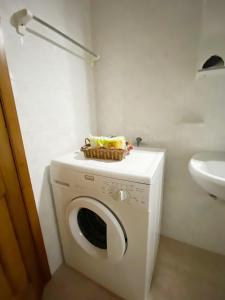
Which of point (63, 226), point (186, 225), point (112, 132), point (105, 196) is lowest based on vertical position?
point (186, 225)

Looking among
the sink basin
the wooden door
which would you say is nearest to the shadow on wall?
the wooden door

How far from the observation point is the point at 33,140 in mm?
889

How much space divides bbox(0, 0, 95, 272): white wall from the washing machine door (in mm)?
230

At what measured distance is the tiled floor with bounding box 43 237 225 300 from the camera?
0.99m

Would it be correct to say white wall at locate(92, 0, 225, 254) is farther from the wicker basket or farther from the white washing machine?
the wicker basket

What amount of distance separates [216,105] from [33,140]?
1220 millimetres

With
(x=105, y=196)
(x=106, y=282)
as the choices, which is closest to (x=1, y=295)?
(x=106, y=282)

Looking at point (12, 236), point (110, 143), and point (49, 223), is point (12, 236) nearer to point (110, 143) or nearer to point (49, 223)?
point (49, 223)

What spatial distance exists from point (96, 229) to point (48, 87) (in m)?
1.03

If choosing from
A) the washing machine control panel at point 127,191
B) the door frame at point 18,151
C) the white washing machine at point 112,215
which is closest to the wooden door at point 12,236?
the door frame at point 18,151

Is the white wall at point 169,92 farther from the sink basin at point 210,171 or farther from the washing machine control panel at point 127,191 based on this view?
the washing machine control panel at point 127,191

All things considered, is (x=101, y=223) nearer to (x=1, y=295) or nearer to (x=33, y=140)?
(x=1, y=295)

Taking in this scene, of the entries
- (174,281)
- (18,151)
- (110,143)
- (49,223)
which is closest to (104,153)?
(110,143)

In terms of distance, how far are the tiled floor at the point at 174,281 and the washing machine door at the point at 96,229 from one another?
34 centimetres
